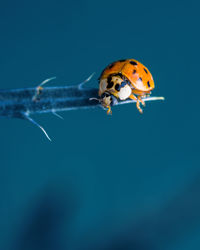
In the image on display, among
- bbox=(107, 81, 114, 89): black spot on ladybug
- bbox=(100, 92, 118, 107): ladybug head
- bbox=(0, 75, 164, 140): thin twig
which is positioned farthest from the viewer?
bbox=(107, 81, 114, 89): black spot on ladybug

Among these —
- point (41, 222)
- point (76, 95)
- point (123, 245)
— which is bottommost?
point (123, 245)

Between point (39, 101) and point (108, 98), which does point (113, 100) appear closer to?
point (108, 98)

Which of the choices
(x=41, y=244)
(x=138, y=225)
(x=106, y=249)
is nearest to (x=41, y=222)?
(x=41, y=244)

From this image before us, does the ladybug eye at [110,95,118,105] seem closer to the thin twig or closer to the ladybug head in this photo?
the ladybug head

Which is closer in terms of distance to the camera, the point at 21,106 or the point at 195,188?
the point at 21,106

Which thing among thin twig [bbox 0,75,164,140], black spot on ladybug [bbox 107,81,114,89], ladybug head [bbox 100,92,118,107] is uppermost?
black spot on ladybug [bbox 107,81,114,89]

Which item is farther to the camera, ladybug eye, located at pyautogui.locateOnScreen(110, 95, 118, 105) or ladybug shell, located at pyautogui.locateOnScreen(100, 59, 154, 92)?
ladybug shell, located at pyautogui.locateOnScreen(100, 59, 154, 92)

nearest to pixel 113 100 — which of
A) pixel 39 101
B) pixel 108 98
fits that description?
pixel 108 98

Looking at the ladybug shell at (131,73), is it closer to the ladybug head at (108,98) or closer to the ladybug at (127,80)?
the ladybug at (127,80)

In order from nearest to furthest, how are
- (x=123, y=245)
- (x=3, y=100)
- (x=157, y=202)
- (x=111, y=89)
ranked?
(x=3, y=100) → (x=111, y=89) → (x=123, y=245) → (x=157, y=202)

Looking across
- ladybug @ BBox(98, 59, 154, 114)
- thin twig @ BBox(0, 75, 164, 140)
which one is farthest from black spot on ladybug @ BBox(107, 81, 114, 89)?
thin twig @ BBox(0, 75, 164, 140)

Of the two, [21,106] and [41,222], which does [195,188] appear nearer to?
[41,222]
